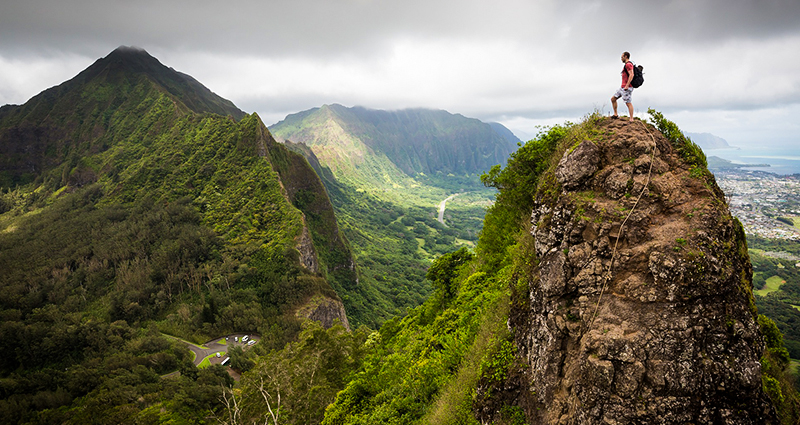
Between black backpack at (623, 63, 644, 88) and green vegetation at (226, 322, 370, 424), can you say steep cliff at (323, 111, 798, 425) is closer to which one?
black backpack at (623, 63, 644, 88)

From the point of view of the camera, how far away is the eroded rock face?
859 cm

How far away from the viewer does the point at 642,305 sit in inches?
368

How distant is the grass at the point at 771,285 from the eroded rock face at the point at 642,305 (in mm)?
93641

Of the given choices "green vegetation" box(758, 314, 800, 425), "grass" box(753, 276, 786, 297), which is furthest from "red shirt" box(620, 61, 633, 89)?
"grass" box(753, 276, 786, 297)

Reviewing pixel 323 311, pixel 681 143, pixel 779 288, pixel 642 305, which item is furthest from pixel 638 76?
pixel 779 288

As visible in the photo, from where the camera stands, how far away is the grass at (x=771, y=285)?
7191 centimetres

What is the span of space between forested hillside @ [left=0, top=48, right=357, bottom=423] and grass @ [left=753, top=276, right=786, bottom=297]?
9877 centimetres

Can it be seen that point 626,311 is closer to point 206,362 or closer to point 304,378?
point 304,378

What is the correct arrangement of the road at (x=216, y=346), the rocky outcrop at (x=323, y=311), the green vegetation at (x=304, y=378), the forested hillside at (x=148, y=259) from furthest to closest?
the rocky outcrop at (x=323, y=311)
the road at (x=216, y=346)
the forested hillside at (x=148, y=259)
the green vegetation at (x=304, y=378)

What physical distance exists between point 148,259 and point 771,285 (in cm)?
16209

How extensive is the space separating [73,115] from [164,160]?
102m

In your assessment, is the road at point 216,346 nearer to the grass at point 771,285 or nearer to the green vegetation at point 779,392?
the green vegetation at point 779,392

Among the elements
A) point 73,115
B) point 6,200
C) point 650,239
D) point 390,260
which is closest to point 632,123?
point 650,239

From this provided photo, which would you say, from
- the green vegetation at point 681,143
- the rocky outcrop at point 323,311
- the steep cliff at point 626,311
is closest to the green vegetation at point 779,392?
the steep cliff at point 626,311
